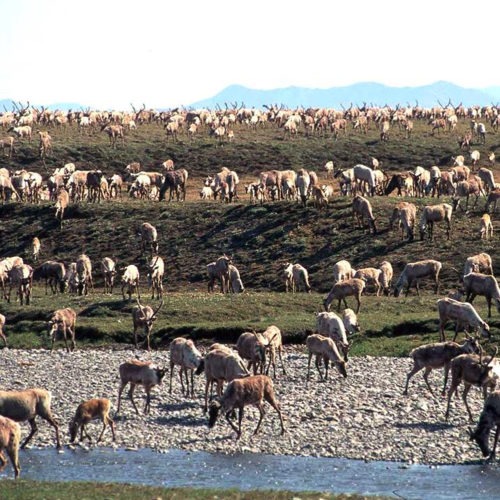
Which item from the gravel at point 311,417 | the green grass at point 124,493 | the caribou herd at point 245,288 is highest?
the caribou herd at point 245,288

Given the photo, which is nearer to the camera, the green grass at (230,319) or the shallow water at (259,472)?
the shallow water at (259,472)

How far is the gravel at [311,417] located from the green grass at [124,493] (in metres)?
3.54

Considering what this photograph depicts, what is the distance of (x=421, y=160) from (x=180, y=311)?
141 ft

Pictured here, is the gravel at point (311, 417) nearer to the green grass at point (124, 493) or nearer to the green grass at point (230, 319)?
the green grass at point (230, 319)

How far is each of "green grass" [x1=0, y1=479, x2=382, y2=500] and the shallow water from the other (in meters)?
0.80

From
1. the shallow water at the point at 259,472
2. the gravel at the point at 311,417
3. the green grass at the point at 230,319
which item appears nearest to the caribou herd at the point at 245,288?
the gravel at the point at 311,417

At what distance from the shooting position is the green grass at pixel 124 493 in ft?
66.9

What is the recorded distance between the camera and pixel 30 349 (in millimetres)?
38469

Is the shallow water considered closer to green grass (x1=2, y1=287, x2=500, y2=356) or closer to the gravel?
the gravel

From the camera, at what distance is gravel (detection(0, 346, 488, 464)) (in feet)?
80.9

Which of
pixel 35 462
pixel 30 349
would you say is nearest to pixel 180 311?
pixel 30 349

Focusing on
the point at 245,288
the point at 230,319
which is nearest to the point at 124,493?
the point at 230,319

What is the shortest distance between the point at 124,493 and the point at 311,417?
737 centimetres

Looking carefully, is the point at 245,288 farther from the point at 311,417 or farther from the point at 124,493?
the point at 124,493
